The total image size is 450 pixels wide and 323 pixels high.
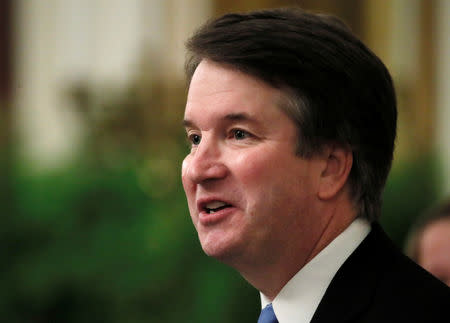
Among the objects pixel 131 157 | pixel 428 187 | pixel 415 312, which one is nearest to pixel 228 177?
pixel 415 312

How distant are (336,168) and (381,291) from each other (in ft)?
1.34

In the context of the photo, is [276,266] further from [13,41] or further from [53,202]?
[13,41]

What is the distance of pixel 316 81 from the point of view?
2857 mm

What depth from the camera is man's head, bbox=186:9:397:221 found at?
2.85 m

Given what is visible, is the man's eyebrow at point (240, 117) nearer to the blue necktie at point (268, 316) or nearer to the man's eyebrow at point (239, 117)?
the man's eyebrow at point (239, 117)

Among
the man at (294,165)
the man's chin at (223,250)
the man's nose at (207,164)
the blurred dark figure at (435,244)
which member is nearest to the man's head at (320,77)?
the man at (294,165)

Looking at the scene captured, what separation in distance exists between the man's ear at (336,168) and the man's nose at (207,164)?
33 centimetres

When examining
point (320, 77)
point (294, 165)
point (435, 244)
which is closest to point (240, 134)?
point (294, 165)

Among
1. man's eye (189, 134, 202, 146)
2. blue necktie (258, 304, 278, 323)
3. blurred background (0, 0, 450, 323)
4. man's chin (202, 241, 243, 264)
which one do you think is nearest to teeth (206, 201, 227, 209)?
man's chin (202, 241, 243, 264)

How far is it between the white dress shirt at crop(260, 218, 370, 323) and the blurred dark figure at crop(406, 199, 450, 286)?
5.28 feet

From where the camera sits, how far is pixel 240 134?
2.87 m

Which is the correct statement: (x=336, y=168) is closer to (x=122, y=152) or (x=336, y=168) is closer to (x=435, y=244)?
(x=435, y=244)

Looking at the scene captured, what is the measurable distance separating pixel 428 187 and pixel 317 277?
6617 mm

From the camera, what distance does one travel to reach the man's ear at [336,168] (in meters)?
2.93
